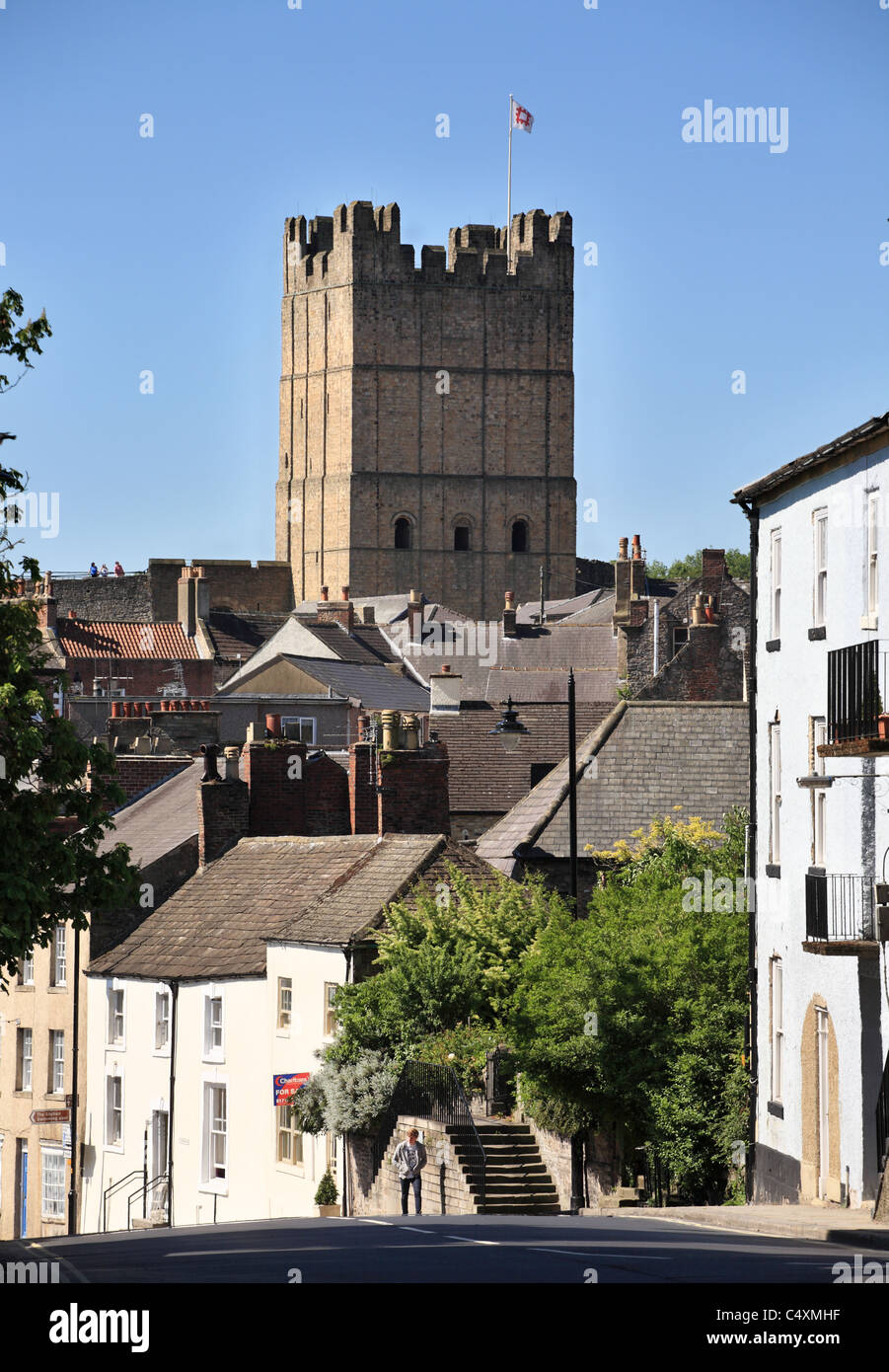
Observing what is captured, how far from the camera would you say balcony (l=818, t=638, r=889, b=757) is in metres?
26.5

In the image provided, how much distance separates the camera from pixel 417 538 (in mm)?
149125

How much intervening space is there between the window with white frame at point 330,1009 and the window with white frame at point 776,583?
9.91 metres

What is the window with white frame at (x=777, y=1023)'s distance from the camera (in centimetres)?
3100

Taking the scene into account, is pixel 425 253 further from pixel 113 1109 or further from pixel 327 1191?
pixel 327 1191

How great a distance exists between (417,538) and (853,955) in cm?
12253

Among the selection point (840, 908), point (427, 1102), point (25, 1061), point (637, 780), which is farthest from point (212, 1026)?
point (840, 908)

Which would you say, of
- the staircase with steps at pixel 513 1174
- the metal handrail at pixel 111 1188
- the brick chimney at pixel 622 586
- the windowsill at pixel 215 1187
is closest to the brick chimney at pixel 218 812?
the metal handrail at pixel 111 1188

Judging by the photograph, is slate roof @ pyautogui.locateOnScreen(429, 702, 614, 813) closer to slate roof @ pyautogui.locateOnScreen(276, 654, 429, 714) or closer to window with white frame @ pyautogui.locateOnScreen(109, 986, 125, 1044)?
window with white frame @ pyautogui.locateOnScreen(109, 986, 125, 1044)

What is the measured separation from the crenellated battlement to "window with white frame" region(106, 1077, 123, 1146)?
355 feet

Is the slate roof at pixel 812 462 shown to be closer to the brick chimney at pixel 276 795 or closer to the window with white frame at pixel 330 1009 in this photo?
the window with white frame at pixel 330 1009

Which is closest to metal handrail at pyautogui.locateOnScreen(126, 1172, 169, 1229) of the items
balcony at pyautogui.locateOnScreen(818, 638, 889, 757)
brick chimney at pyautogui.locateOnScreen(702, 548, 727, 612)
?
balcony at pyautogui.locateOnScreen(818, 638, 889, 757)

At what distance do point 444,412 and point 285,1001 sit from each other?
112156 mm
